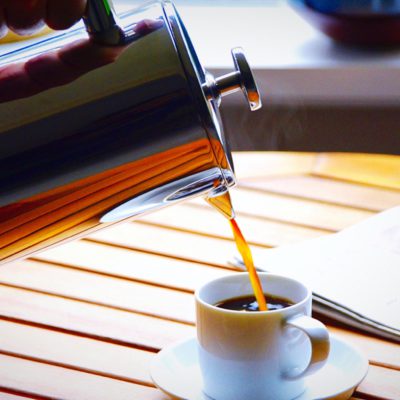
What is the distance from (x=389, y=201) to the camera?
105 centimetres

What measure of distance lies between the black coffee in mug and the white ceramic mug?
0.04 m

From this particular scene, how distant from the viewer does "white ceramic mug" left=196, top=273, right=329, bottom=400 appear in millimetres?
633

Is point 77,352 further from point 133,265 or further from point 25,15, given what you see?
point 25,15

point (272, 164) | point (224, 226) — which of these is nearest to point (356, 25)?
point (272, 164)

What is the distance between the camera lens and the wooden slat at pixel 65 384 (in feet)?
2.19

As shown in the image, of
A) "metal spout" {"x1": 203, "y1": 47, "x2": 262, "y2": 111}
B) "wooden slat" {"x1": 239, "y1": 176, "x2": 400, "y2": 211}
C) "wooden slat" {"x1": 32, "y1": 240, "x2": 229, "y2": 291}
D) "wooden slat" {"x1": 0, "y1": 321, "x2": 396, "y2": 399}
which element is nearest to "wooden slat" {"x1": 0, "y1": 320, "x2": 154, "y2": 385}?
"wooden slat" {"x1": 0, "y1": 321, "x2": 396, "y2": 399}

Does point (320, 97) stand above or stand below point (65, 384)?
below

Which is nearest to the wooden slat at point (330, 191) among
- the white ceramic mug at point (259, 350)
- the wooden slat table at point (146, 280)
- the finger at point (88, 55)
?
the wooden slat table at point (146, 280)

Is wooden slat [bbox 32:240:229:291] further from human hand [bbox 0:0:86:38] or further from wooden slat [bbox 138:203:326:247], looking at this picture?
human hand [bbox 0:0:86:38]

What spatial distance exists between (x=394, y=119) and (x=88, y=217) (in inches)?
47.1

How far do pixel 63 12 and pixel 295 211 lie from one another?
1.61 ft

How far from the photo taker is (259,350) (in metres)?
0.64

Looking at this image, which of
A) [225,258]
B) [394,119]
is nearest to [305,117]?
[394,119]

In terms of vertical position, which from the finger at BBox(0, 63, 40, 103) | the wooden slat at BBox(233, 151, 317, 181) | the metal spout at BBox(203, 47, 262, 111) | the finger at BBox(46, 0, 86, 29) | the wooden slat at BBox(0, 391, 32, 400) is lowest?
the wooden slat at BBox(233, 151, 317, 181)
